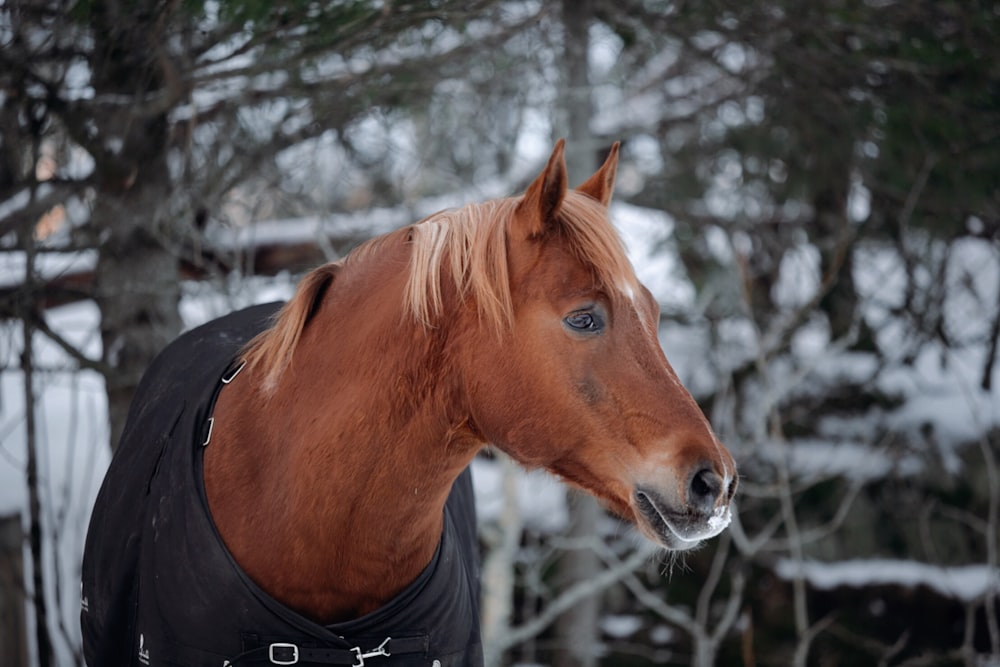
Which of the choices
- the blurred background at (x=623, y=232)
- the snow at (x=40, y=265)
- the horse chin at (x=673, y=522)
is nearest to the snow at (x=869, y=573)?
the blurred background at (x=623, y=232)

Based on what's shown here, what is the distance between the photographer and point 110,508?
2.38 meters

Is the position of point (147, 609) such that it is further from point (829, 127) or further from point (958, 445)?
point (958, 445)

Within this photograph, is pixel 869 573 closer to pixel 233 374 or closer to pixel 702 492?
pixel 702 492

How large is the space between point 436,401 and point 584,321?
40 centimetres

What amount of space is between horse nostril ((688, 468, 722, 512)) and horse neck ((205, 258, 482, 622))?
553 millimetres

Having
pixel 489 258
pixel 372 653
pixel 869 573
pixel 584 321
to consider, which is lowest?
pixel 869 573

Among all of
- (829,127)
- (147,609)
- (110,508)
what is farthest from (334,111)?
(829,127)

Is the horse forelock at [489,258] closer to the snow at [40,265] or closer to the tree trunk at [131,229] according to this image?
the tree trunk at [131,229]

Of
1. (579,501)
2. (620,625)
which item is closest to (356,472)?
(579,501)

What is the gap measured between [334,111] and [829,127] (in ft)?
10.2

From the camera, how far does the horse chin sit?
1.76m

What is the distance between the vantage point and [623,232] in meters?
4.79

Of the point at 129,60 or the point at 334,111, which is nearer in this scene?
the point at 129,60

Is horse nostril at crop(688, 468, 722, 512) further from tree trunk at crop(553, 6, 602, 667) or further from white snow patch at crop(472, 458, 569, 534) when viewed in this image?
white snow patch at crop(472, 458, 569, 534)
